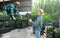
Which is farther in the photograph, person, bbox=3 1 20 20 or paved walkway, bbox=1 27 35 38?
person, bbox=3 1 20 20

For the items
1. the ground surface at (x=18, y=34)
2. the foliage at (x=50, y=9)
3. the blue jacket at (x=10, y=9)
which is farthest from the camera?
the foliage at (x=50, y=9)

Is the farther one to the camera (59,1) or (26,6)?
(26,6)

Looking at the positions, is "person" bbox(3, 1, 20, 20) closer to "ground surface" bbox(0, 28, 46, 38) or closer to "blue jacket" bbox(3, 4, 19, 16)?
"blue jacket" bbox(3, 4, 19, 16)

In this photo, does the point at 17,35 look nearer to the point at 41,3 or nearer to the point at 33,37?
the point at 33,37

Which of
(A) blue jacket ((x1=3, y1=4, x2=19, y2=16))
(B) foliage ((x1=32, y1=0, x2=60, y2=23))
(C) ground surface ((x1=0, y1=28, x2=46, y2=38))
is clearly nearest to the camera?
(C) ground surface ((x1=0, y1=28, x2=46, y2=38))

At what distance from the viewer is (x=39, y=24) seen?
5695mm

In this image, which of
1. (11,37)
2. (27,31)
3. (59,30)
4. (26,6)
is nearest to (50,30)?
(59,30)

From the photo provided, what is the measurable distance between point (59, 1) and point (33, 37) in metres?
1.76

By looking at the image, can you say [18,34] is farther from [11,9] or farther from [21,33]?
[11,9]

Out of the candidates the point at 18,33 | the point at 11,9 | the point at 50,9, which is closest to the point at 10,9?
the point at 11,9

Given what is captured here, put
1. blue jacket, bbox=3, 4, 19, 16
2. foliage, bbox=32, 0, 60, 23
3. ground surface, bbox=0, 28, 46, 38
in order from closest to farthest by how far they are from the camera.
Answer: ground surface, bbox=0, 28, 46, 38 < blue jacket, bbox=3, 4, 19, 16 < foliage, bbox=32, 0, 60, 23

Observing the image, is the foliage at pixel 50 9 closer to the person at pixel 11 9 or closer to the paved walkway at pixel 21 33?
the paved walkway at pixel 21 33

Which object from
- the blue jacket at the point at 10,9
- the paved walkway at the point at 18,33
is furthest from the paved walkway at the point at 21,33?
the blue jacket at the point at 10,9

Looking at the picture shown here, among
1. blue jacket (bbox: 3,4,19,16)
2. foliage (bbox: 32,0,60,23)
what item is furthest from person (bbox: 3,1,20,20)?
foliage (bbox: 32,0,60,23)
